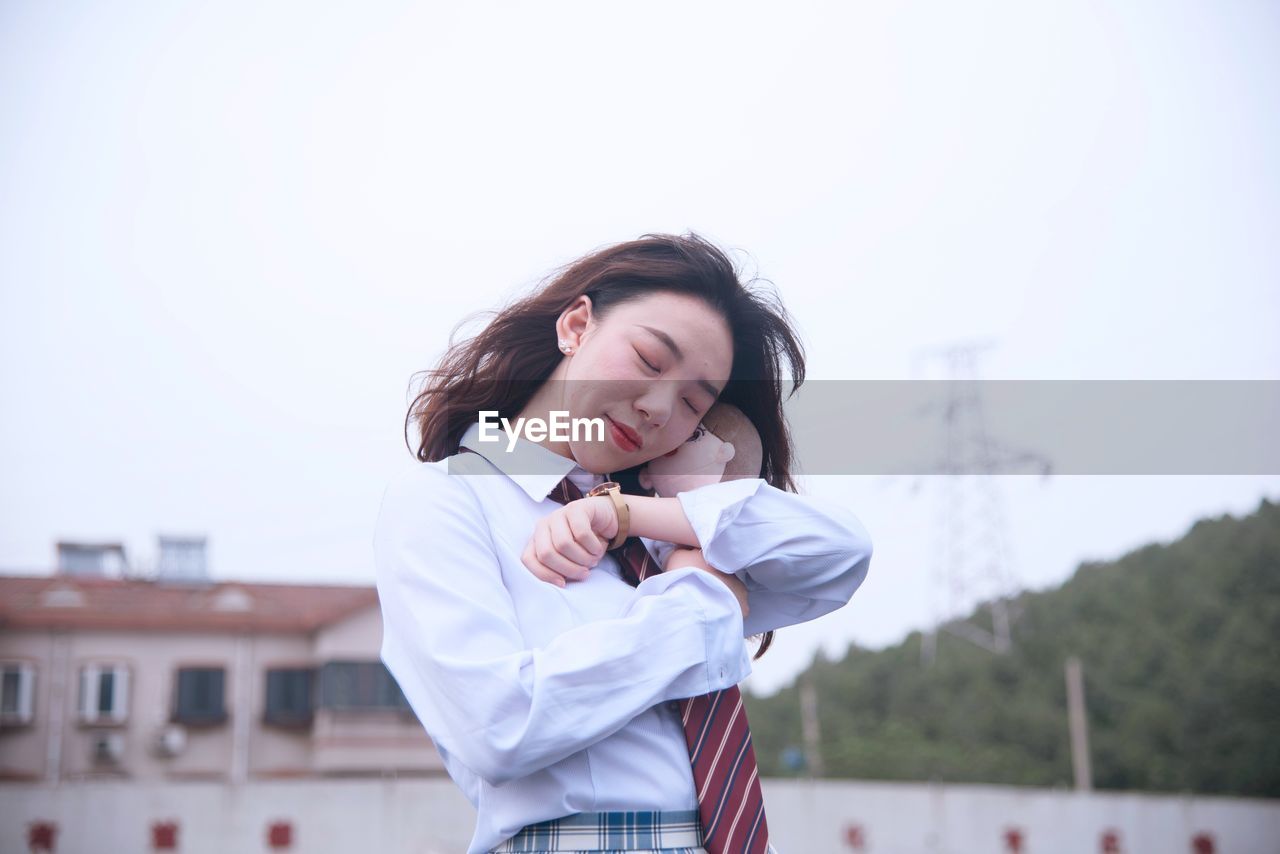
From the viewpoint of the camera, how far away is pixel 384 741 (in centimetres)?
1745

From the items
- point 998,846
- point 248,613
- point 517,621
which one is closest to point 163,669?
point 248,613

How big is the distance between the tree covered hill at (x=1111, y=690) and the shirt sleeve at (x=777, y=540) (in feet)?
57.7

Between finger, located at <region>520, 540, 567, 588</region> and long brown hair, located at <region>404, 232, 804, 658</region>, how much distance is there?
0.20 meters

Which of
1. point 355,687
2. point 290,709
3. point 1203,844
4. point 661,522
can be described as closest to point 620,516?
point 661,522

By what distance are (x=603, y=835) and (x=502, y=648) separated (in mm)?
172

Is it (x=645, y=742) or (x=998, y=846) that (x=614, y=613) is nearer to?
(x=645, y=742)

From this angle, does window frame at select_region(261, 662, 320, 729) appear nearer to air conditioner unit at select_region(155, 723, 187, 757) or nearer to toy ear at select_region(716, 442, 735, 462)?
air conditioner unit at select_region(155, 723, 187, 757)

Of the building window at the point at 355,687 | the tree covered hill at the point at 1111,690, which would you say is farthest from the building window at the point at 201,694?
the tree covered hill at the point at 1111,690

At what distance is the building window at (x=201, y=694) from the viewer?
17.7m

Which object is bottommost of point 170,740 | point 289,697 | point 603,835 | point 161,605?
point 603,835

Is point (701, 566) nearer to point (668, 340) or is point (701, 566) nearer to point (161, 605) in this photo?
point (668, 340)

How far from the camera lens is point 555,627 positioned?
3.42 feet

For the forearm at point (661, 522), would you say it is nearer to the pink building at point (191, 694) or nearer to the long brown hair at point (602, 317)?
the long brown hair at point (602, 317)

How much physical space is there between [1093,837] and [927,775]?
37.7ft
